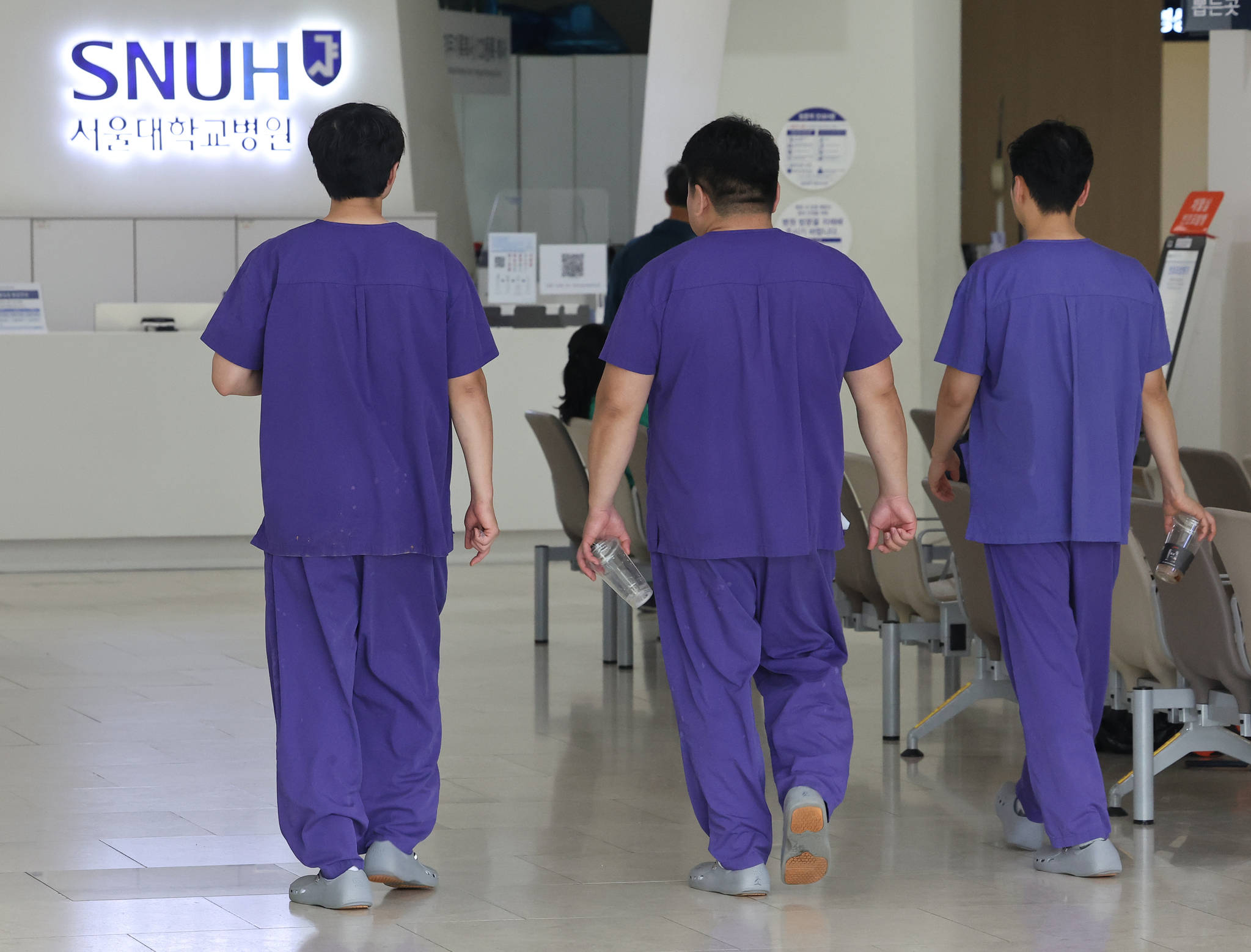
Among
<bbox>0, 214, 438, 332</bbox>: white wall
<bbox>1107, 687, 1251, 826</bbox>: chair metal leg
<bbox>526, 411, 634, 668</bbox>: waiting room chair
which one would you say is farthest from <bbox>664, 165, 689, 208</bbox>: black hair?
<bbox>0, 214, 438, 332</bbox>: white wall

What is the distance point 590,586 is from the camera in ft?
26.7

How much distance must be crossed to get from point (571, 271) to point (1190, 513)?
6.60 m

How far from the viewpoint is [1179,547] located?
3.61m

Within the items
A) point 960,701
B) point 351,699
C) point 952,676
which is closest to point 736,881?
point 351,699

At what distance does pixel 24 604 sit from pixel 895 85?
15.8 feet

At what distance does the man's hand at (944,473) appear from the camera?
12.6ft

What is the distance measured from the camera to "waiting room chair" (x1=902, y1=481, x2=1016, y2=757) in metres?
A: 4.29

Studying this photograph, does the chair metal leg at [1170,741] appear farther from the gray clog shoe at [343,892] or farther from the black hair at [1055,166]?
the gray clog shoe at [343,892]

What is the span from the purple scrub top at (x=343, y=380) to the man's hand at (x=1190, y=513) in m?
1.50

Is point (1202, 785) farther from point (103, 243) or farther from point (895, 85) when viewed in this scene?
point (103, 243)

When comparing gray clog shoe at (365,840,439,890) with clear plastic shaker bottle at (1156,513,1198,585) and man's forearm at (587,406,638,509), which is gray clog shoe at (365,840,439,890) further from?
clear plastic shaker bottle at (1156,513,1198,585)

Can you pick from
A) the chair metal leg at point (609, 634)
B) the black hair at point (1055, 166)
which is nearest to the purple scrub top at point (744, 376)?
the black hair at point (1055, 166)

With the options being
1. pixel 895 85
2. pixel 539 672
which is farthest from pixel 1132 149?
pixel 539 672

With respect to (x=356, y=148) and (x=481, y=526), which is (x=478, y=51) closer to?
(x=356, y=148)
